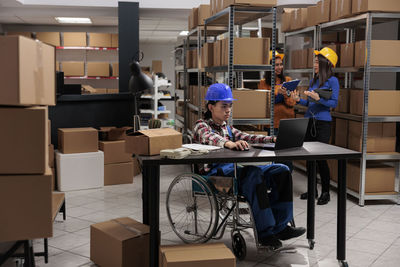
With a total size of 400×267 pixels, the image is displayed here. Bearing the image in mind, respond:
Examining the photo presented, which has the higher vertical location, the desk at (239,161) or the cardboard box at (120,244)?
the desk at (239,161)

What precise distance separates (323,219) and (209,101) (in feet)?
5.63

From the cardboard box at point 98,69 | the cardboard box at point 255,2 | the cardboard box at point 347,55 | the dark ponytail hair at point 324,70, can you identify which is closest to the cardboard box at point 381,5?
the cardboard box at point 347,55

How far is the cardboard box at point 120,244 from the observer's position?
9.93ft

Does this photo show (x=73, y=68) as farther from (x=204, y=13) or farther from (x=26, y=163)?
(x=26, y=163)

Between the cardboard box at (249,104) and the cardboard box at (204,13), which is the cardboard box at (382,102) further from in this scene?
the cardboard box at (204,13)

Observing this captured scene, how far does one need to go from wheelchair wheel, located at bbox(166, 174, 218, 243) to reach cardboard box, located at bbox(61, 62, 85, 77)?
648cm

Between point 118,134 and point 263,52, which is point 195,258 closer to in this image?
point 263,52

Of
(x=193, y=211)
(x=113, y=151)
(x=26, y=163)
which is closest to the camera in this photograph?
(x=26, y=163)

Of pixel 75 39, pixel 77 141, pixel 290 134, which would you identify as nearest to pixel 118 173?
pixel 77 141

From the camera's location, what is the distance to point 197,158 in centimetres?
289

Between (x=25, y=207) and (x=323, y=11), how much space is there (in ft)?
15.4

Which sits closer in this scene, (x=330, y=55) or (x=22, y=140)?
(x=22, y=140)

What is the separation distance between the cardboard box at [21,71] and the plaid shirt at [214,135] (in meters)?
1.67

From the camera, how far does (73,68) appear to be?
1131 cm
